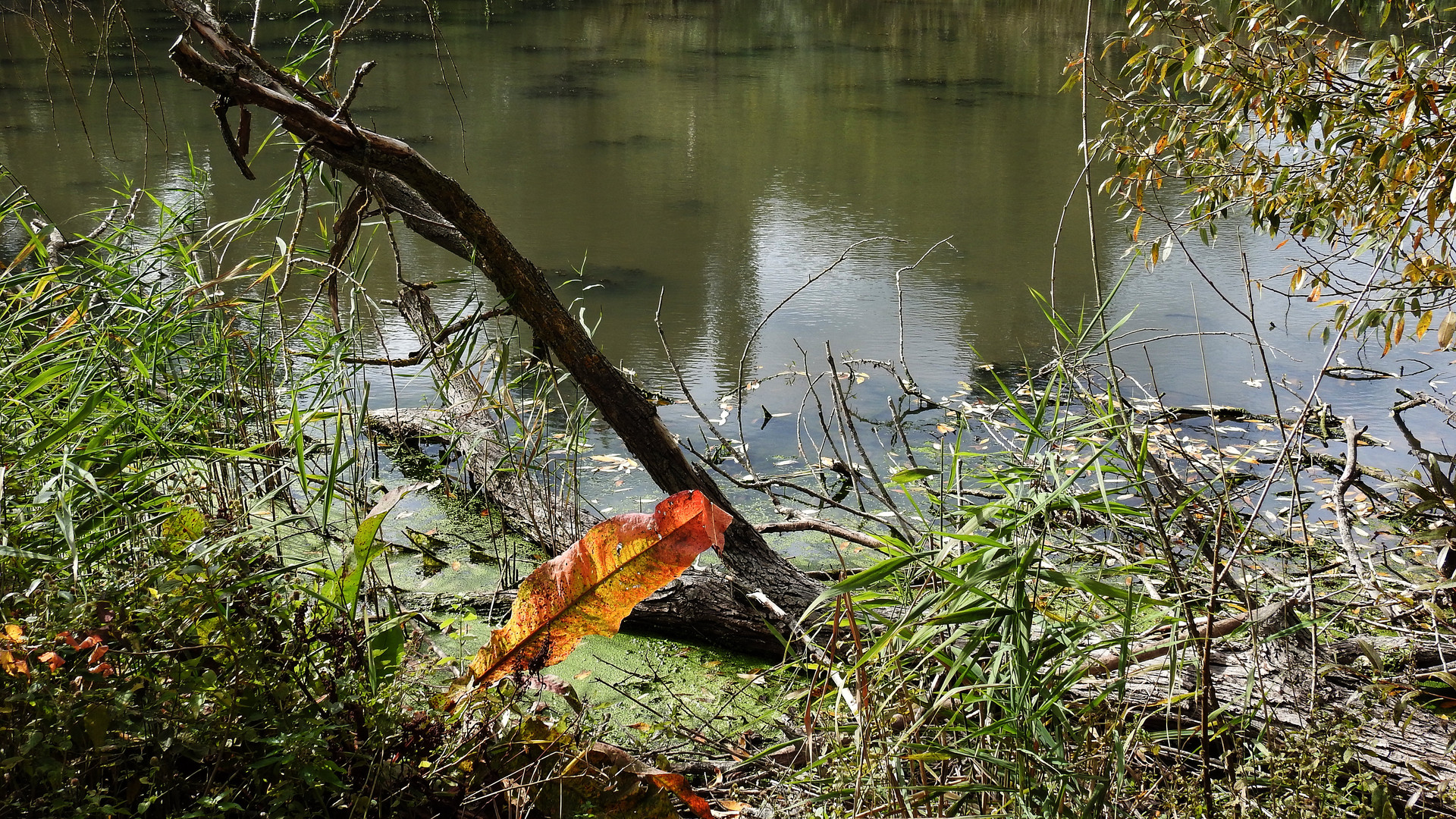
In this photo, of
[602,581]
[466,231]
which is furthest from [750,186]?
[602,581]

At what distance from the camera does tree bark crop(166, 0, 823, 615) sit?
221 cm

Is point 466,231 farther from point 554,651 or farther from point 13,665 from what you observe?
point 13,665

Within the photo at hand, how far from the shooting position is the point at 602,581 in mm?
1969

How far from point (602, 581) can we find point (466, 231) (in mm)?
1045

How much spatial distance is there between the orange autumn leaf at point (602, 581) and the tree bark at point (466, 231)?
799 mm

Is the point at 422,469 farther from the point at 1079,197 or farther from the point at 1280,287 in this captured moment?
the point at 1079,197

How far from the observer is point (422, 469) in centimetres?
424

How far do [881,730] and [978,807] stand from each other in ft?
0.65

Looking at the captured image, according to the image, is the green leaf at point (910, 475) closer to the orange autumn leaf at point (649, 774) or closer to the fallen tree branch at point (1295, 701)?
the fallen tree branch at point (1295, 701)

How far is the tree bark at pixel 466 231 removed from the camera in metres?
2.21

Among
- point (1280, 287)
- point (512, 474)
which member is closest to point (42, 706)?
point (512, 474)

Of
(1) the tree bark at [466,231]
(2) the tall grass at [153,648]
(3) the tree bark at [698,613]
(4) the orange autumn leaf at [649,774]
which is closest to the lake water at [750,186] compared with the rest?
(1) the tree bark at [466,231]

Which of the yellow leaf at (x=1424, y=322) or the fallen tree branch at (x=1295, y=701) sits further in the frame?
the yellow leaf at (x=1424, y=322)

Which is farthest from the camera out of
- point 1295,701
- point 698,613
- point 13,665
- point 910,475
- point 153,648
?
point 698,613
